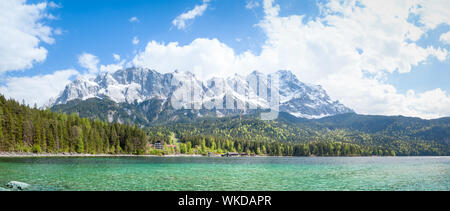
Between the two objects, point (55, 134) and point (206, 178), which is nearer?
point (206, 178)

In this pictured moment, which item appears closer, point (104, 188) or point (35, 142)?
point (104, 188)

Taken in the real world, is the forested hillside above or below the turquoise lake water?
above

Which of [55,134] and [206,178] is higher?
[55,134]

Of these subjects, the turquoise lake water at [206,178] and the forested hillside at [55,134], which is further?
the forested hillside at [55,134]

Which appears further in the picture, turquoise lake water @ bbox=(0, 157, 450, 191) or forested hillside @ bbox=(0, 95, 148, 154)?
forested hillside @ bbox=(0, 95, 148, 154)

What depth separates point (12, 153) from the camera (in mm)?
99812

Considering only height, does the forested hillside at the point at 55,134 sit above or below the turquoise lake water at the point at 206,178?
above
